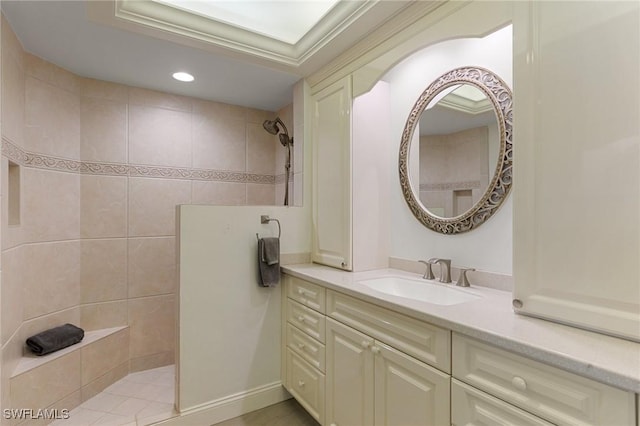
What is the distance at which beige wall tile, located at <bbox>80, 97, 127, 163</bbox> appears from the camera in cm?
232

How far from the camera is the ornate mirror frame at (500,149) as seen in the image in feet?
4.68

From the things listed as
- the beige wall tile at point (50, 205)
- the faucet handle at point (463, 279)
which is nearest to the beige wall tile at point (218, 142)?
the beige wall tile at point (50, 205)

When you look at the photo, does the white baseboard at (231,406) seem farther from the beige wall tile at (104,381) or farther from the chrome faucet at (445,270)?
the chrome faucet at (445,270)

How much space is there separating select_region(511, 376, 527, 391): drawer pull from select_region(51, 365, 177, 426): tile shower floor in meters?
1.84

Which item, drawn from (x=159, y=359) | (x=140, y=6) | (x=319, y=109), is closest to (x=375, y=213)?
(x=319, y=109)

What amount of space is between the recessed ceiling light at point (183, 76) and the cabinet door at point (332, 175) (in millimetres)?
919

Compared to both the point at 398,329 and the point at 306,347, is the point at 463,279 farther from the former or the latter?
the point at 306,347

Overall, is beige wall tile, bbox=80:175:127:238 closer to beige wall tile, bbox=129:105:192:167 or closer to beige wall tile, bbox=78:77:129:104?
beige wall tile, bbox=129:105:192:167

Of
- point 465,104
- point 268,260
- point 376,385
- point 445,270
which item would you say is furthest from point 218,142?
point 376,385

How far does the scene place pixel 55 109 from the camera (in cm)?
213

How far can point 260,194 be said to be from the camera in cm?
307

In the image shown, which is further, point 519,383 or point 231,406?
point 231,406

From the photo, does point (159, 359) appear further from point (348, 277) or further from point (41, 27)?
point (41, 27)

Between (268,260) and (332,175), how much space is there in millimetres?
700
